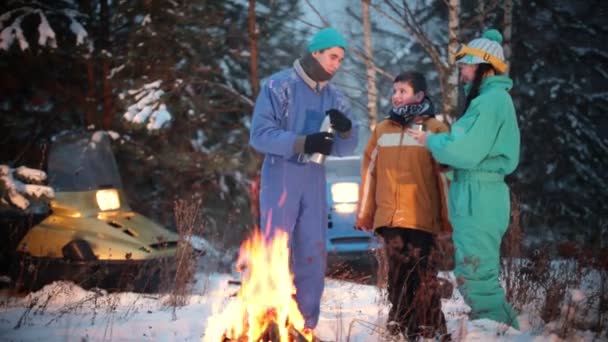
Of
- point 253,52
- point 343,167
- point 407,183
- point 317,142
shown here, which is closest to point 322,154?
point 317,142

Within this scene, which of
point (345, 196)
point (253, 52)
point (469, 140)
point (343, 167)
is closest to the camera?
point (469, 140)

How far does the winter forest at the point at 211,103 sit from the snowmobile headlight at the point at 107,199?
562mm

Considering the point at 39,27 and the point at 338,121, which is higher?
the point at 39,27

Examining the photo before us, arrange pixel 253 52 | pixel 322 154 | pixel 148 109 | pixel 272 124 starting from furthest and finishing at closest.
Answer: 1. pixel 253 52
2. pixel 148 109
3. pixel 272 124
4. pixel 322 154

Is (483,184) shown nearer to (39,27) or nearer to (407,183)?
(407,183)

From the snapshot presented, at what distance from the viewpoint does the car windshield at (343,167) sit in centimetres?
834

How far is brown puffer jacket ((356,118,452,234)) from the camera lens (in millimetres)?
3865

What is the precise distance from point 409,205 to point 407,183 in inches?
6.0

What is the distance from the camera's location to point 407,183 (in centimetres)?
389

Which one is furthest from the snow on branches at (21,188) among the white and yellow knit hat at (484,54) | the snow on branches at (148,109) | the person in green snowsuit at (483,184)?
the white and yellow knit hat at (484,54)

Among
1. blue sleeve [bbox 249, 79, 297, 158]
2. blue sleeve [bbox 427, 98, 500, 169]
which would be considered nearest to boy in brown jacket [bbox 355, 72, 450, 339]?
blue sleeve [bbox 427, 98, 500, 169]

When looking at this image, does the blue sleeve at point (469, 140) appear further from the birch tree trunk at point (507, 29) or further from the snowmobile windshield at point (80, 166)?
the birch tree trunk at point (507, 29)

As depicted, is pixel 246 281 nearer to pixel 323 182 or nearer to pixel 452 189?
pixel 323 182

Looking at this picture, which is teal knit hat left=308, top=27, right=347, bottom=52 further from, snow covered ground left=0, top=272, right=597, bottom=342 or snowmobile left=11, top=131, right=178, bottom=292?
snowmobile left=11, top=131, right=178, bottom=292
